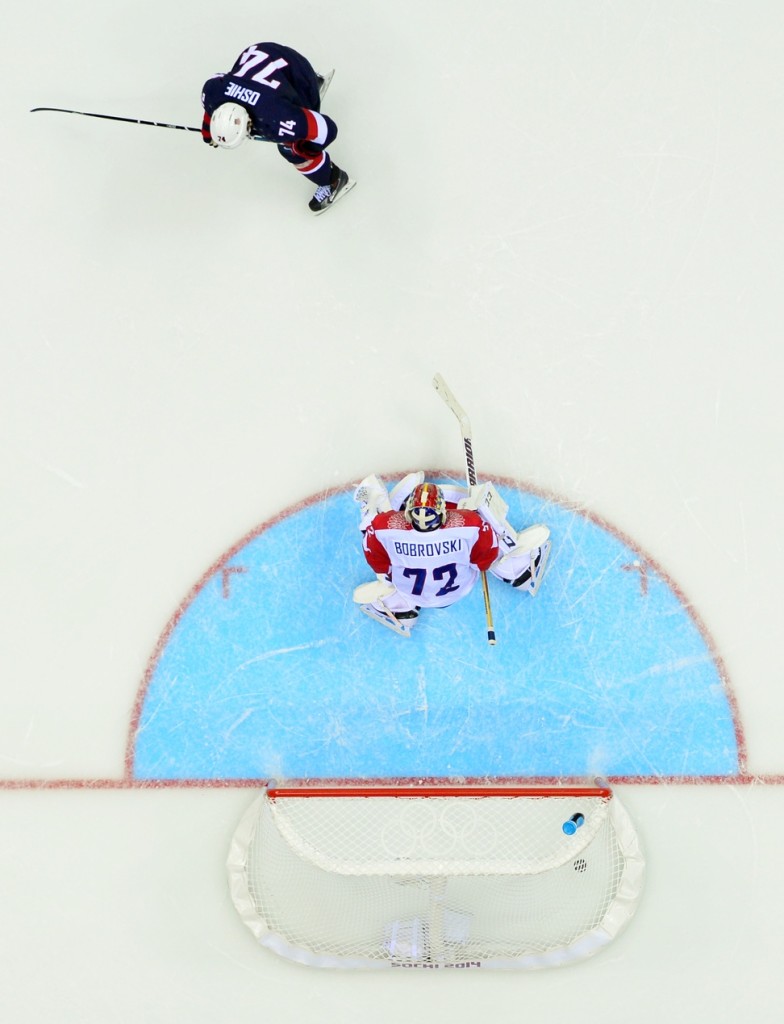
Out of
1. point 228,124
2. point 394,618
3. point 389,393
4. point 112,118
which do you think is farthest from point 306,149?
point 394,618

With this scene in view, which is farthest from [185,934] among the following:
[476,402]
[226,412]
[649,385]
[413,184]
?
[413,184]

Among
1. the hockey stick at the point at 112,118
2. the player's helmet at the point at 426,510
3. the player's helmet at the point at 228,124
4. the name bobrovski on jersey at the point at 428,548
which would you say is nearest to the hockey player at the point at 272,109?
the player's helmet at the point at 228,124

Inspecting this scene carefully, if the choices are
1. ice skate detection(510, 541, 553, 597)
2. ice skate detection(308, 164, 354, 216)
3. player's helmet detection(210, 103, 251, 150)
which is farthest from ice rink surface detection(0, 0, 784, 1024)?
player's helmet detection(210, 103, 251, 150)

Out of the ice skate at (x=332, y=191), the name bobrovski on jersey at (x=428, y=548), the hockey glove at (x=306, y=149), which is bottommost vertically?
the name bobrovski on jersey at (x=428, y=548)

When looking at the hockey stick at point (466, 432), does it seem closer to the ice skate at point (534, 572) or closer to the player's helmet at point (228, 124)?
the ice skate at point (534, 572)

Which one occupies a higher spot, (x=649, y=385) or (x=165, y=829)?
(x=649, y=385)

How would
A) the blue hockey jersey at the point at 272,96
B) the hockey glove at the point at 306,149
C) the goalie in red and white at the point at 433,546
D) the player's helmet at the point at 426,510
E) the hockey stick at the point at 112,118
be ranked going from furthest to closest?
the hockey stick at the point at 112,118 < the hockey glove at the point at 306,149 < the blue hockey jersey at the point at 272,96 < the goalie in red and white at the point at 433,546 < the player's helmet at the point at 426,510

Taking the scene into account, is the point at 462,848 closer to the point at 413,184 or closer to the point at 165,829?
the point at 165,829
